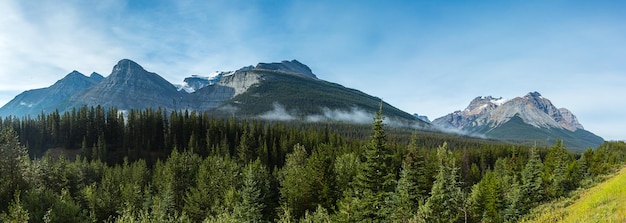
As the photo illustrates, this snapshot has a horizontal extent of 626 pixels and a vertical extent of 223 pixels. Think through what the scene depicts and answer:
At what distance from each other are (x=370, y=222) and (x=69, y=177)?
72.3 meters

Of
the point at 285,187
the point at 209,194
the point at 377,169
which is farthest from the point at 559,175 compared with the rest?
the point at 209,194

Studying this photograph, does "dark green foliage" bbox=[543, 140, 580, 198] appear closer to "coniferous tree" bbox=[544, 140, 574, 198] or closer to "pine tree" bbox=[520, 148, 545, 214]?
"coniferous tree" bbox=[544, 140, 574, 198]

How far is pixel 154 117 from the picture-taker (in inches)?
5748

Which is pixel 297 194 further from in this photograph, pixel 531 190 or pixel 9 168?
pixel 531 190

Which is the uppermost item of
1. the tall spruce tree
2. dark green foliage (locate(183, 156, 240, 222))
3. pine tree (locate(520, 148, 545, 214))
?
the tall spruce tree

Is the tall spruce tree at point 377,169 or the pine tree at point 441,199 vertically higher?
the tall spruce tree at point 377,169

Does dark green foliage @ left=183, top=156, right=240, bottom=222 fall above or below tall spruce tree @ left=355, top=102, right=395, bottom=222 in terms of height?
below

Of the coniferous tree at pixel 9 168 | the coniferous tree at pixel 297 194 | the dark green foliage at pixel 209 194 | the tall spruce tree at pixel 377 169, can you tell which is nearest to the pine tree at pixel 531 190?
the coniferous tree at pixel 297 194

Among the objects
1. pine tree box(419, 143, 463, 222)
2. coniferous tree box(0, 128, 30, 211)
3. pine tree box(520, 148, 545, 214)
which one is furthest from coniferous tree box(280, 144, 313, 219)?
pine tree box(520, 148, 545, 214)

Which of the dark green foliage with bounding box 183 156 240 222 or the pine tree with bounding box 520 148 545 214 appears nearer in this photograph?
the dark green foliage with bounding box 183 156 240 222

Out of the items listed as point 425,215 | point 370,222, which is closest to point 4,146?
point 370,222

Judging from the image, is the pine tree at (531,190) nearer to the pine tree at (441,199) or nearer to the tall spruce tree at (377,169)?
the pine tree at (441,199)

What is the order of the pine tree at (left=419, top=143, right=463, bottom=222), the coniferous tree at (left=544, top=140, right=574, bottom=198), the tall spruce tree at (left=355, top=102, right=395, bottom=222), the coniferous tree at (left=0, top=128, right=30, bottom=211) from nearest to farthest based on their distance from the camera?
1. the tall spruce tree at (left=355, top=102, right=395, bottom=222)
2. the pine tree at (left=419, top=143, right=463, bottom=222)
3. the coniferous tree at (left=0, top=128, right=30, bottom=211)
4. the coniferous tree at (left=544, top=140, right=574, bottom=198)

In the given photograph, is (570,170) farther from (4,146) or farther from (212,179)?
(4,146)
